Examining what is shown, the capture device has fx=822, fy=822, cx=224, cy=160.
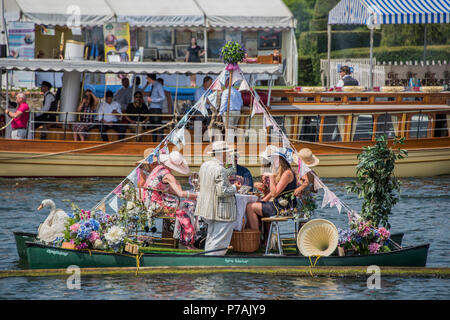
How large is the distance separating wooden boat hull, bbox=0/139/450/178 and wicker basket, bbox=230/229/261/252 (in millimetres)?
9263

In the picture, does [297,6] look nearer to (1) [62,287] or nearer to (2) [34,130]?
(2) [34,130]

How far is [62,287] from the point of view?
1150 cm

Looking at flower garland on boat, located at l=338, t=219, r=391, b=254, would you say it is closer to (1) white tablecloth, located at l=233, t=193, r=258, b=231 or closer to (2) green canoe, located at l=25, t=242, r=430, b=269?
(2) green canoe, located at l=25, t=242, r=430, b=269

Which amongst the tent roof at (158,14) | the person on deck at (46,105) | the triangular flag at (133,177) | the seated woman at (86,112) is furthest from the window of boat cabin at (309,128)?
the triangular flag at (133,177)

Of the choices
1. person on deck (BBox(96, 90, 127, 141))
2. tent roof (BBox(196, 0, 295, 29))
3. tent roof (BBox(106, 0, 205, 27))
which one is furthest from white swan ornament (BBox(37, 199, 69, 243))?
tent roof (BBox(196, 0, 295, 29))

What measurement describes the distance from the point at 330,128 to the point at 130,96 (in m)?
5.49

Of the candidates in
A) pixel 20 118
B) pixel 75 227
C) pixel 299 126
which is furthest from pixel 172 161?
pixel 299 126

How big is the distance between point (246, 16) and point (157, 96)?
7629 millimetres

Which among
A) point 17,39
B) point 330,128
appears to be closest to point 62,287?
point 330,128

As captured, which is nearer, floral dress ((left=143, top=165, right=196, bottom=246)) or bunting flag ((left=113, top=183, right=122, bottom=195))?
floral dress ((left=143, top=165, right=196, bottom=246))

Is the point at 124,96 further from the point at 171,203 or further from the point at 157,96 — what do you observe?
the point at 171,203

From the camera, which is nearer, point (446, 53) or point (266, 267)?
point (266, 267)

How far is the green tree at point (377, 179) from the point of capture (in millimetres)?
12383

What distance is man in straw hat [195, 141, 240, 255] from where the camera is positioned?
11297 millimetres
